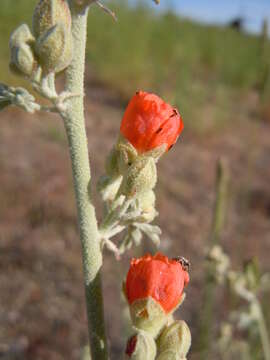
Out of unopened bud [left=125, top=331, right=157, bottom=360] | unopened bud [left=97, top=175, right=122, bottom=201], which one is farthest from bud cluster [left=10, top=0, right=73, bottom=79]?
unopened bud [left=125, top=331, right=157, bottom=360]

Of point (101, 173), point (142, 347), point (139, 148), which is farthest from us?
point (101, 173)

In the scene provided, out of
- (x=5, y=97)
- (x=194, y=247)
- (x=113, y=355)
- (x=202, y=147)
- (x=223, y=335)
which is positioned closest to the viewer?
(x=5, y=97)

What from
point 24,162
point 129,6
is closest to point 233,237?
point 24,162

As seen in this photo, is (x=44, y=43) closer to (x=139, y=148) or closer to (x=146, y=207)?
(x=139, y=148)

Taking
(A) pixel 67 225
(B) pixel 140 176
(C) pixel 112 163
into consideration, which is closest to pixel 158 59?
(A) pixel 67 225

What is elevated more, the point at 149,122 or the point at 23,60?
the point at 23,60

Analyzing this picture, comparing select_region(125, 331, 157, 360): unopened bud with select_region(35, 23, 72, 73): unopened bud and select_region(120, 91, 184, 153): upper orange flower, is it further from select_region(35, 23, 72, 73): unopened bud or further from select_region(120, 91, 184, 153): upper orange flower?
select_region(35, 23, 72, 73): unopened bud

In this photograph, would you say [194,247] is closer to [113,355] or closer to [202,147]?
[113,355]
